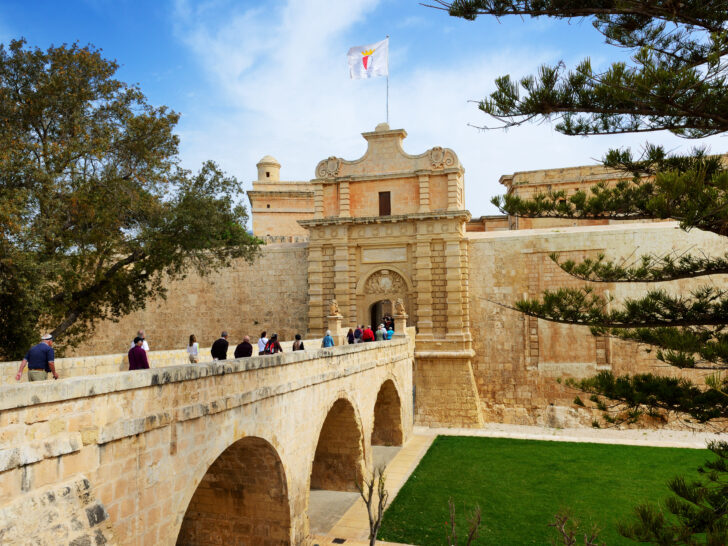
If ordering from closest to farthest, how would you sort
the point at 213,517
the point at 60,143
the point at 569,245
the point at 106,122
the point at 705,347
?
1. the point at 705,347
2. the point at 213,517
3. the point at 60,143
4. the point at 106,122
5. the point at 569,245

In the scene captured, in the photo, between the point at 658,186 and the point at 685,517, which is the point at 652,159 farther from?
the point at 685,517

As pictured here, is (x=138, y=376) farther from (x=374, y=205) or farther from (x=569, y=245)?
(x=569, y=245)

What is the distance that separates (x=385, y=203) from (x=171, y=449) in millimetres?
15398

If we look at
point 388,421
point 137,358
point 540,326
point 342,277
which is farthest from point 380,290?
point 137,358

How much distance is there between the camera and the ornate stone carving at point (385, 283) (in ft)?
66.5

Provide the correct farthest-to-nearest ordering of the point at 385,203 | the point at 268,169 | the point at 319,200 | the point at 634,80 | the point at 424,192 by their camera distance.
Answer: the point at 268,169 → the point at 319,200 → the point at 385,203 → the point at 424,192 → the point at 634,80

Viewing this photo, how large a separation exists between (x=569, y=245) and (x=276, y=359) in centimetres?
1425

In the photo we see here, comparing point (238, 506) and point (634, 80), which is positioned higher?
point (634, 80)

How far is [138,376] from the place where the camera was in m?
5.20

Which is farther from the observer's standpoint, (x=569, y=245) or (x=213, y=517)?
(x=569, y=245)

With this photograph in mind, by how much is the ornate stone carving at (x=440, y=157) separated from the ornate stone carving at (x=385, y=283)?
4209mm

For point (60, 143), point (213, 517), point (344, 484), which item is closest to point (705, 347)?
point (213, 517)

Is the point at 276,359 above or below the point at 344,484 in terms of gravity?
above

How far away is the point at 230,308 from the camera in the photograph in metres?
22.0
